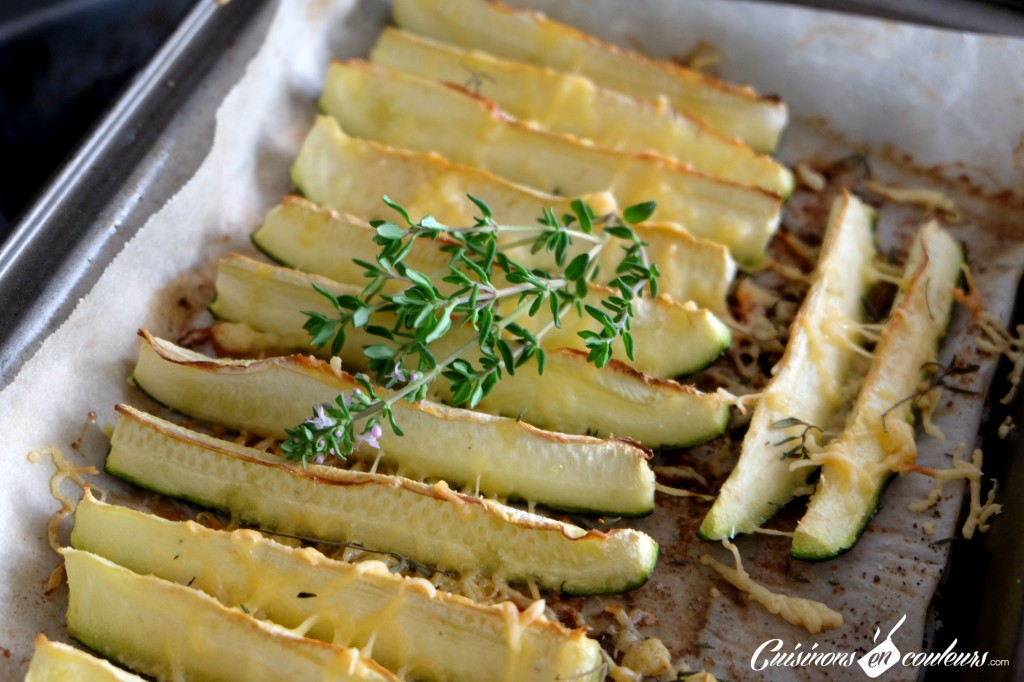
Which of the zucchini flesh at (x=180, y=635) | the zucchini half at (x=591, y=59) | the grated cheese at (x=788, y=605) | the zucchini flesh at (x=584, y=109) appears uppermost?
the zucchini half at (x=591, y=59)

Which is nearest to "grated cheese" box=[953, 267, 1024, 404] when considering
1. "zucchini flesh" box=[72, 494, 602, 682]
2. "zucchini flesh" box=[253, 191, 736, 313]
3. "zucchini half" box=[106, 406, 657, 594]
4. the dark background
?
"zucchini flesh" box=[253, 191, 736, 313]

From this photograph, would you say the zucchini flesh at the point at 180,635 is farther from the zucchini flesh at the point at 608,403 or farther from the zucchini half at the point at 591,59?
the zucchini half at the point at 591,59

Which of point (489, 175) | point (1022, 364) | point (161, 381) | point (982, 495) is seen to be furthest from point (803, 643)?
point (161, 381)

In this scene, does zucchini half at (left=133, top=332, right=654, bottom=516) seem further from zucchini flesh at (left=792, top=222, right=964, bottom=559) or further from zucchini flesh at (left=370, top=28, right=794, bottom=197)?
zucchini flesh at (left=370, top=28, right=794, bottom=197)

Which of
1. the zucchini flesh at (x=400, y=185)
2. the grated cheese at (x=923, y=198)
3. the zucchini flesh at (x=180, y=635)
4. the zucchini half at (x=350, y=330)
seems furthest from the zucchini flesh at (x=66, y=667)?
the grated cheese at (x=923, y=198)

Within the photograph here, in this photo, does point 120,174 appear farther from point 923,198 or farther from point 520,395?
point 923,198

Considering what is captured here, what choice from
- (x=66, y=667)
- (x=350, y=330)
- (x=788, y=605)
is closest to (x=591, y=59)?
(x=350, y=330)

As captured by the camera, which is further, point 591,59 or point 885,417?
point 591,59
